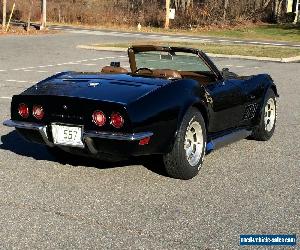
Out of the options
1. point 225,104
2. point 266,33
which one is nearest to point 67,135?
point 225,104

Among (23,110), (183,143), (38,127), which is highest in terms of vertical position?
(23,110)

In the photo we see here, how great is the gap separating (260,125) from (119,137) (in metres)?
2.80

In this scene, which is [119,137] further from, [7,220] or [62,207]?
[7,220]

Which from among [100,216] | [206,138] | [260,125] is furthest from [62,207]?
[260,125]

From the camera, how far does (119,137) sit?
4785 millimetres

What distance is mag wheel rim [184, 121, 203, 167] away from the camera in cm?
542

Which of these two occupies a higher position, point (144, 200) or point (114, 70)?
point (114, 70)

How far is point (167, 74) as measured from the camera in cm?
570

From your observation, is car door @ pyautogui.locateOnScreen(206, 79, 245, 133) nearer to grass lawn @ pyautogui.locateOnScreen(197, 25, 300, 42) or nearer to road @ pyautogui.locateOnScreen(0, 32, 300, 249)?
road @ pyautogui.locateOnScreen(0, 32, 300, 249)

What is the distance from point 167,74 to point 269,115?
2.18 meters

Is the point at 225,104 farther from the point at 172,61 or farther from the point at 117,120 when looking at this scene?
the point at 117,120

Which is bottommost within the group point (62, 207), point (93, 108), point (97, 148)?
point (62, 207)

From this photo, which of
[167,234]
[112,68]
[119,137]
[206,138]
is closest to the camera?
[167,234]

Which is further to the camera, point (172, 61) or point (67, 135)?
point (172, 61)
